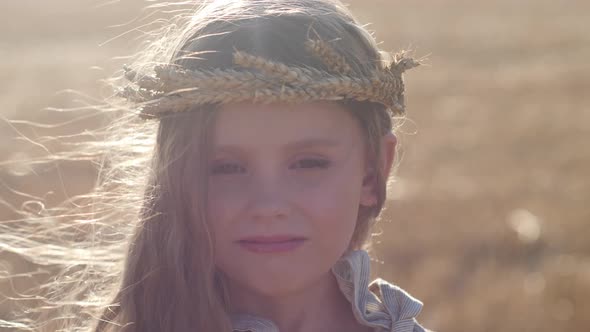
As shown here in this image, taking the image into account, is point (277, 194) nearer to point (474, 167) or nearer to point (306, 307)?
point (306, 307)

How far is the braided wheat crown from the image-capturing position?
8.52 ft

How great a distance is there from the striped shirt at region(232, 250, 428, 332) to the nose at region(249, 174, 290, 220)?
1.53ft

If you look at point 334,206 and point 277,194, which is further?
point 334,206

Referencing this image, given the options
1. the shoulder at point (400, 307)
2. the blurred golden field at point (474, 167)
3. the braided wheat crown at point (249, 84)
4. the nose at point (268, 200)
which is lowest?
the blurred golden field at point (474, 167)

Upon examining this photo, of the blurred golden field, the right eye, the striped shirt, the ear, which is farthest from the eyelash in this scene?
the blurred golden field

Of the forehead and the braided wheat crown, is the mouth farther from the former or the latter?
the braided wheat crown

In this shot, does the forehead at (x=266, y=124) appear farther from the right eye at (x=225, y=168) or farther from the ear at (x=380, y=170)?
the ear at (x=380, y=170)

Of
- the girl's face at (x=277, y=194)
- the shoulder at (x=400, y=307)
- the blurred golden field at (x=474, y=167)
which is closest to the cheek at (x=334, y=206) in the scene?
the girl's face at (x=277, y=194)

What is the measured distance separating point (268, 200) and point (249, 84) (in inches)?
11.5

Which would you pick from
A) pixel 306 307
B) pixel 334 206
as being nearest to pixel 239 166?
pixel 334 206

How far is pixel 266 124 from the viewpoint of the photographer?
262 centimetres

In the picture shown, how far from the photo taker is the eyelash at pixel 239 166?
266cm

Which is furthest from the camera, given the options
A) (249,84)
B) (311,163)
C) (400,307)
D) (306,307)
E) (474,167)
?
(474,167)

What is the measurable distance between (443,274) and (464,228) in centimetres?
71
